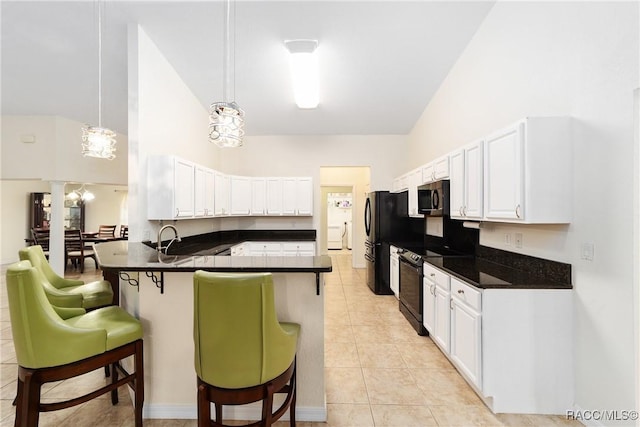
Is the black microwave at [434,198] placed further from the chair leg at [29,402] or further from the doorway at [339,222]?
the doorway at [339,222]

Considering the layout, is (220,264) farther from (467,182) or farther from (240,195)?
(240,195)

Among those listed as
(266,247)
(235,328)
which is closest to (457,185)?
A: (235,328)

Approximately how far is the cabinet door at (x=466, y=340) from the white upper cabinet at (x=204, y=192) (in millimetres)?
3183

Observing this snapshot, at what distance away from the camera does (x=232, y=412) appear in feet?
6.40

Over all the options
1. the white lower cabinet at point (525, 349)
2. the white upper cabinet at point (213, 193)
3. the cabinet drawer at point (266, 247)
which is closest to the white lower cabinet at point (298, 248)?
the cabinet drawer at point (266, 247)

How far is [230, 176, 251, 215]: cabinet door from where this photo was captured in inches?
203

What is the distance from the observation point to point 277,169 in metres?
5.96

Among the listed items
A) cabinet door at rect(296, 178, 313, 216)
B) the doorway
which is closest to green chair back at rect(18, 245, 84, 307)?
cabinet door at rect(296, 178, 313, 216)

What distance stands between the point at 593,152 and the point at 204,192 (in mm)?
4028

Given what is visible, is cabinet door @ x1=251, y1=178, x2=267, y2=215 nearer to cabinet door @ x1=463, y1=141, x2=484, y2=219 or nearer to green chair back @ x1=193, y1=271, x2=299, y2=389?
cabinet door @ x1=463, y1=141, x2=484, y2=219

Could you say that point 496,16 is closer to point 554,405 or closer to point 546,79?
point 546,79

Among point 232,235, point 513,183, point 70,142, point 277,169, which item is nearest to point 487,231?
point 513,183

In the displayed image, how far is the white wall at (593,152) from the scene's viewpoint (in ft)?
5.39

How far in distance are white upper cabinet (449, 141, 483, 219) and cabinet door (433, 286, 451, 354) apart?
30.5 inches
